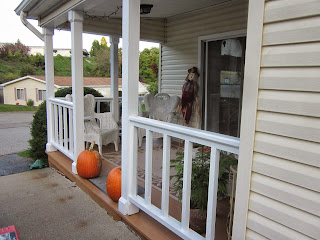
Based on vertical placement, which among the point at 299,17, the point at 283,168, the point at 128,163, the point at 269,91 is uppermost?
the point at 299,17

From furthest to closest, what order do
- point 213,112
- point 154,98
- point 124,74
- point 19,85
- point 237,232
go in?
point 19,85 → point 154,98 → point 213,112 → point 124,74 → point 237,232

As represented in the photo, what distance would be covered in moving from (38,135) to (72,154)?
1468 mm

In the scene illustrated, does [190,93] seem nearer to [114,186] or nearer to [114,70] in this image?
[114,70]

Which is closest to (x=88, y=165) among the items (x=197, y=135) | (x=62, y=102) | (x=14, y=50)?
(x=62, y=102)

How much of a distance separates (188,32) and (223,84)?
1320 mm

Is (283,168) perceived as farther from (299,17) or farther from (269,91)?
(299,17)

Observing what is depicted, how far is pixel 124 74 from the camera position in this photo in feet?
7.64

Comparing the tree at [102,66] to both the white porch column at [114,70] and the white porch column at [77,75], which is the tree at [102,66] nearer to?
the white porch column at [114,70]

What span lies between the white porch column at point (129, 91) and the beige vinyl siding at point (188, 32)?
7.68 ft

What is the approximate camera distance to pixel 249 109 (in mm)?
1300

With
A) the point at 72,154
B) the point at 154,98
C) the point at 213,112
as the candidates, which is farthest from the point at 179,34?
the point at 72,154

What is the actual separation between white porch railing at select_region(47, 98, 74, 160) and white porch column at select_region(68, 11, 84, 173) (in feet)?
0.78

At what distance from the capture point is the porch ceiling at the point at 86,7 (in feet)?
10.5

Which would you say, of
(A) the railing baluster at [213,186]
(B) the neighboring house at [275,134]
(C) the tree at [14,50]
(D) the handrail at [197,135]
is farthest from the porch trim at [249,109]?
(C) the tree at [14,50]
